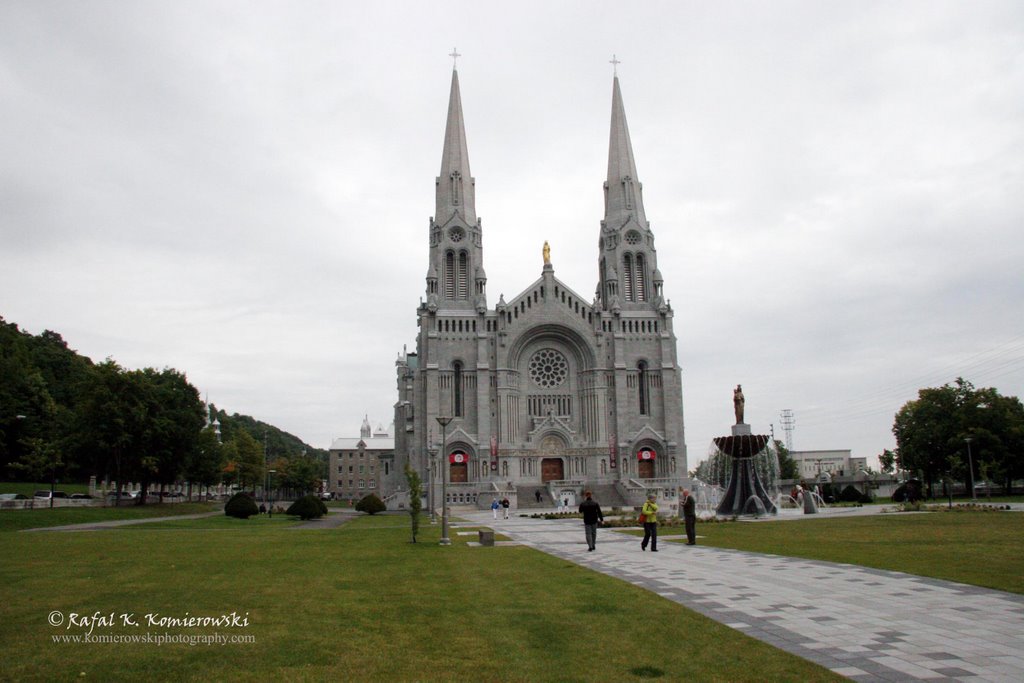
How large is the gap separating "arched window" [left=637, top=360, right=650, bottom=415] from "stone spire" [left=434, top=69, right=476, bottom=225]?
2419cm

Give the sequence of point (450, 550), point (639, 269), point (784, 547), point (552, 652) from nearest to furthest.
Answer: point (552, 652)
point (784, 547)
point (450, 550)
point (639, 269)

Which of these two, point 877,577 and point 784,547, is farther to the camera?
point 784,547

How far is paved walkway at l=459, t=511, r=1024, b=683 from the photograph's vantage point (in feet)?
27.0

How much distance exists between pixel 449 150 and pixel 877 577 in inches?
2986

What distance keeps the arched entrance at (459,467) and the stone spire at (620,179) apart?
100ft

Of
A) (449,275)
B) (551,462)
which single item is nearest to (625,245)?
(449,275)

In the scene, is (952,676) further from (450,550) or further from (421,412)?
(421,412)

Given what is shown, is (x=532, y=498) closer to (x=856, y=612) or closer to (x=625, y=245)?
(x=625, y=245)

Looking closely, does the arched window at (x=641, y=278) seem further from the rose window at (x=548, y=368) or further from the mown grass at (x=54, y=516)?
the mown grass at (x=54, y=516)

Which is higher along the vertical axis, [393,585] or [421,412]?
[421,412]

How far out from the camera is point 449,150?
3322 inches

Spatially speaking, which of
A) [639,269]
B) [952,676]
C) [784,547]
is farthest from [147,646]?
[639,269]

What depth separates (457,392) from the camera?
75750 millimetres

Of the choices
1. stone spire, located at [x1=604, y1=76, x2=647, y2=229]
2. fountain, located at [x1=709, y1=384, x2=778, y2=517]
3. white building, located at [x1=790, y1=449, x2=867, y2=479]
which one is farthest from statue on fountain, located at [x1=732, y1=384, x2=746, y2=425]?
white building, located at [x1=790, y1=449, x2=867, y2=479]
